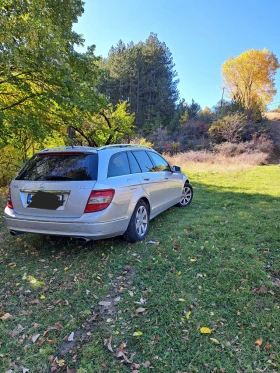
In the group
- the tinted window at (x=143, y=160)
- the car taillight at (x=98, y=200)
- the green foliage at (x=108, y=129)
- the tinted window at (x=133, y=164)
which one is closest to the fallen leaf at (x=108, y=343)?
the car taillight at (x=98, y=200)

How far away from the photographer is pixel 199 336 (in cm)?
219

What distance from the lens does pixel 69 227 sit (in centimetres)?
323

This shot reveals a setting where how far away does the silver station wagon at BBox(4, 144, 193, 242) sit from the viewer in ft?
10.6

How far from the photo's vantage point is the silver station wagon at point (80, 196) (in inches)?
127

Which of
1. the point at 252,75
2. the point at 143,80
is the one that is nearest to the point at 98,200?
the point at 143,80

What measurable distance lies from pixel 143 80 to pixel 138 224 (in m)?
35.4

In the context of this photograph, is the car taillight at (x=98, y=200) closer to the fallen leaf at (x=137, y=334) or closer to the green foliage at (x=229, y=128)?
the fallen leaf at (x=137, y=334)

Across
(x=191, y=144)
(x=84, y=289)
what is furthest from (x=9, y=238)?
(x=191, y=144)

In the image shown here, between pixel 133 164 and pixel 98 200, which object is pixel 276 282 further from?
pixel 133 164

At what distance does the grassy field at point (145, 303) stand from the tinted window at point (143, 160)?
1.23 m

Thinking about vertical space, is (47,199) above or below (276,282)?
above

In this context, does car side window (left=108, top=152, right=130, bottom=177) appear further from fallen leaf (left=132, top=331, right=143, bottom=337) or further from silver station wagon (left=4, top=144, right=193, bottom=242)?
fallen leaf (left=132, top=331, right=143, bottom=337)

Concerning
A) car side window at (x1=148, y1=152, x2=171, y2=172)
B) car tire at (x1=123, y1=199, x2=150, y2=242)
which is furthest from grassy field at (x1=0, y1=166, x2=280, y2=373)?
car side window at (x1=148, y1=152, x2=171, y2=172)

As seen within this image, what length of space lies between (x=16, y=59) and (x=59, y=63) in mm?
930
